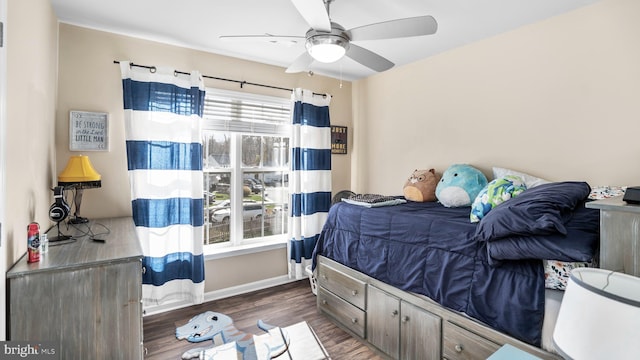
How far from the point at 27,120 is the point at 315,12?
5.17 ft

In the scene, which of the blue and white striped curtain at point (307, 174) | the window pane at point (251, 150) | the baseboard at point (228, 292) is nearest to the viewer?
the baseboard at point (228, 292)

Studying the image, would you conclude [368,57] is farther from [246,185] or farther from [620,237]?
[246,185]

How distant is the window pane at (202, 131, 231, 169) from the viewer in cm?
303

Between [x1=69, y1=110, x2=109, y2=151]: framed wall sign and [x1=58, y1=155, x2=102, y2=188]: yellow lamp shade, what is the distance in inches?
15.4

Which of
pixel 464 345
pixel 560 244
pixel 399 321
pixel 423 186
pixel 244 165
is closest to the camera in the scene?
pixel 560 244

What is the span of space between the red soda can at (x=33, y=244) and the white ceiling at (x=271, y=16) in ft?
5.22

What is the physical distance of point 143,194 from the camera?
101 inches

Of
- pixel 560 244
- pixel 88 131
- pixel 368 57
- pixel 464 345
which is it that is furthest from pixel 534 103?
pixel 88 131

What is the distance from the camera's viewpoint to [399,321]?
201 centimetres

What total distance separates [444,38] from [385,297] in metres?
2.20

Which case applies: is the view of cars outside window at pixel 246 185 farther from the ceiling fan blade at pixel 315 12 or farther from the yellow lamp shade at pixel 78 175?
the ceiling fan blade at pixel 315 12

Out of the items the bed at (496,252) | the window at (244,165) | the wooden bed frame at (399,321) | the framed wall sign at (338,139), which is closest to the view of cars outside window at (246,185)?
the window at (244,165)

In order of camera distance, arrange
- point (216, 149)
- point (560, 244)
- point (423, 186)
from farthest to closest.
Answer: point (216, 149)
point (423, 186)
point (560, 244)

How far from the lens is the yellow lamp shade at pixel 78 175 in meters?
2.03
